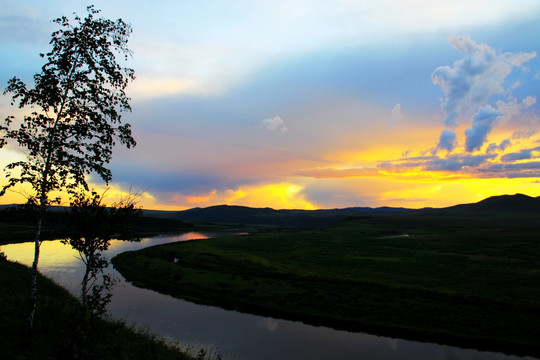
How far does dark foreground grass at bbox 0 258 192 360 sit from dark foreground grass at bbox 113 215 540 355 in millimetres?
29430

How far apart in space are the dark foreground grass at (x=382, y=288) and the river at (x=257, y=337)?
8.53ft

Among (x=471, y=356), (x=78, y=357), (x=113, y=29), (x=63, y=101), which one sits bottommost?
(x=471, y=356)

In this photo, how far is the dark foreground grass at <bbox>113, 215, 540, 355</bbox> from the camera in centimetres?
4322

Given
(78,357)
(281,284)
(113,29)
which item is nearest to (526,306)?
(281,284)

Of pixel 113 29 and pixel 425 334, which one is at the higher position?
pixel 113 29

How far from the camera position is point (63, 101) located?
714 inches

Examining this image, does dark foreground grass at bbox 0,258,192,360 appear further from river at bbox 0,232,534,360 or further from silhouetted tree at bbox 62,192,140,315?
river at bbox 0,232,534,360

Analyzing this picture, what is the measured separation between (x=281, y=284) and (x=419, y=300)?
2316 cm

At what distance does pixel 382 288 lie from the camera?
A: 5819 centimetres

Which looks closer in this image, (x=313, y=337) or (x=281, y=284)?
(x=313, y=337)

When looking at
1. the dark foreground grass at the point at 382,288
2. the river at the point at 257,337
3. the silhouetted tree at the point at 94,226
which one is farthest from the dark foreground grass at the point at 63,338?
the dark foreground grass at the point at 382,288

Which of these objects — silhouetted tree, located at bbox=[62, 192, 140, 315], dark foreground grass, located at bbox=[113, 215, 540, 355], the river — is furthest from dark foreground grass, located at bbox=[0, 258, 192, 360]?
dark foreground grass, located at bbox=[113, 215, 540, 355]

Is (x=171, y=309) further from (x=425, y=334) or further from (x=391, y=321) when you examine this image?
(x=425, y=334)

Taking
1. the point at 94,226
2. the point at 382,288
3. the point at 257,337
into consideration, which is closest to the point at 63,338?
the point at 94,226
